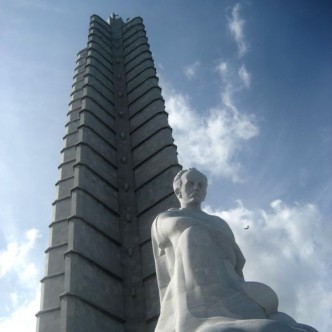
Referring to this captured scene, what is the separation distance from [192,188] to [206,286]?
1526 mm

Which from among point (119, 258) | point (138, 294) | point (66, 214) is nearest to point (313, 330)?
point (138, 294)

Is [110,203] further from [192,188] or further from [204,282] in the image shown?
[204,282]

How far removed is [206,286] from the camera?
3906 millimetres

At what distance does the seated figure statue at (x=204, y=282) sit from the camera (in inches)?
142

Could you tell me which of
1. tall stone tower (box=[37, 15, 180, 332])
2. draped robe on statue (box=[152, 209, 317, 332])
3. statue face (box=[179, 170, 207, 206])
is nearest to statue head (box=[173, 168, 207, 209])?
statue face (box=[179, 170, 207, 206])

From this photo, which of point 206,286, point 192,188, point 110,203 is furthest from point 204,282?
point 110,203

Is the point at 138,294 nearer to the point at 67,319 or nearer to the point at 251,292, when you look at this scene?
the point at 67,319

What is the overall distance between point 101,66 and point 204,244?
15.7m

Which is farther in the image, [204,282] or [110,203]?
[110,203]

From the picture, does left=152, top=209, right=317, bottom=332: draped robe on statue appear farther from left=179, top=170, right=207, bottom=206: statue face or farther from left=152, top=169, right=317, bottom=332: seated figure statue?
left=179, top=170, right=207, bottom=206: statue face

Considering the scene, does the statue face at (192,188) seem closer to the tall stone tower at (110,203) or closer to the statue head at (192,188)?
the statue head at (192,188)

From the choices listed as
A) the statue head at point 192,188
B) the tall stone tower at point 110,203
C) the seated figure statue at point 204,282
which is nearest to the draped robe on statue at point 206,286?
the seated figure statue at point 204,282

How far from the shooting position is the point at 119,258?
11.2 meters

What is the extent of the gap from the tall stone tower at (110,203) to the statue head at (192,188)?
4.48m
